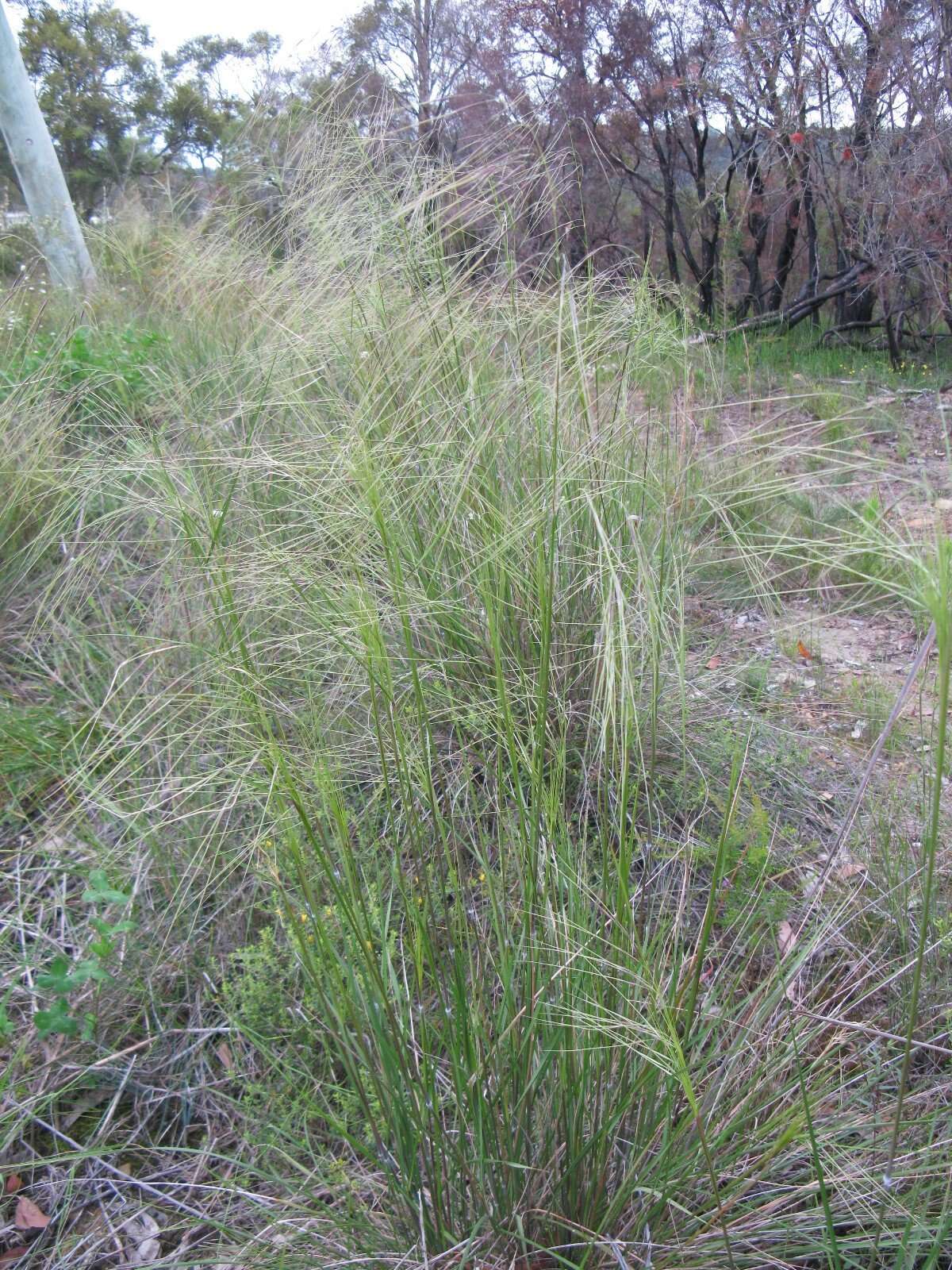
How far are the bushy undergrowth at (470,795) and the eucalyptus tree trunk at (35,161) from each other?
285cm

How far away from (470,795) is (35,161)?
5.72 m

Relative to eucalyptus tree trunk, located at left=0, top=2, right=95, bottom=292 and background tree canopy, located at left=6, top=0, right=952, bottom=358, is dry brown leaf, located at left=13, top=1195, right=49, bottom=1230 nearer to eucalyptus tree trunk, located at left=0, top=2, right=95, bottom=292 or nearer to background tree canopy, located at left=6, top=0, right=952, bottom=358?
background tree canopy, located at left=6, top=0, right=952, bottom=358

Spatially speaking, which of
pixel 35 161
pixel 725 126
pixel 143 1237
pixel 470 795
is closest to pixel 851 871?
pixel 470 795

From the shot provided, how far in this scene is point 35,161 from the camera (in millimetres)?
5602

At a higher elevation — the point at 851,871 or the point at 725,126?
the point at 725,126

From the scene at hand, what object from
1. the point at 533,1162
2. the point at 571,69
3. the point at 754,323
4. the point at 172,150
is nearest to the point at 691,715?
the point at 533,1162

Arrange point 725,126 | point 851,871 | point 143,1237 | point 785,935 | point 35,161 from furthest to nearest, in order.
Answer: point 725,126 → point 35,161 → point 851,871 → point 785,935 → point 143,1237

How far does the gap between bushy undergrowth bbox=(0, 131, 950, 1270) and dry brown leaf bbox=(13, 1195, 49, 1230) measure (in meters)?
0.10

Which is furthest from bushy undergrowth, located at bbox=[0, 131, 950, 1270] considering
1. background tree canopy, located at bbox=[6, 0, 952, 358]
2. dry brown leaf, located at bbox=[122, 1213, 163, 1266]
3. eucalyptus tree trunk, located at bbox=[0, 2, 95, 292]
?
eucalyptus tree trunk, located at bbox=[0, 2, 95, 292]

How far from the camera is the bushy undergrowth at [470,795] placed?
114 centimetres

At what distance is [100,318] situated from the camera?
14.2 ft

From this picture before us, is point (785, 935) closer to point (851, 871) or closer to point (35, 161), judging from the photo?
point (851, 871)

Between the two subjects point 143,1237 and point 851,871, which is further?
point 851,871

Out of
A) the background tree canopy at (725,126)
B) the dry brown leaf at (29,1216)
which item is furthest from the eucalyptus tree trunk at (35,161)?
the dry brown leaf at (29,1216)
